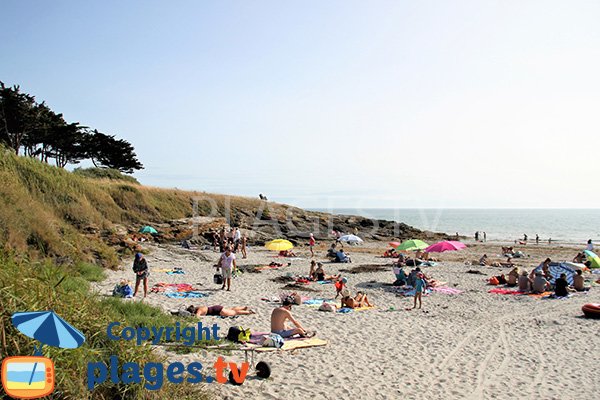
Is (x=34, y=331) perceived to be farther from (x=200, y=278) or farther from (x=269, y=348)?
(x=200, y=278)

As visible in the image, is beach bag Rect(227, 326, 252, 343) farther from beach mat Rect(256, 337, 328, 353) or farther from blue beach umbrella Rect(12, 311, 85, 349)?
blue beach umbrella Rect(12, 311, 85, 349)

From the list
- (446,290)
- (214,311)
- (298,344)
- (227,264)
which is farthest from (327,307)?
(446,290)

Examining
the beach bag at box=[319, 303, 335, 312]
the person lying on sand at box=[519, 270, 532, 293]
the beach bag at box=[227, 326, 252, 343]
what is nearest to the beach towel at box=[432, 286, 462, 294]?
the person lying on sand at box=[519, 270, 532, 293]

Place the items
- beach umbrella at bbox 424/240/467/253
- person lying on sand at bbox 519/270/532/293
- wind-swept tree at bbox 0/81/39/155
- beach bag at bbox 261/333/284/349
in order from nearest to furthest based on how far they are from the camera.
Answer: beach bag at bbox 261/333/284/349 → person lying on sand at bbox 519/270/532/293 → beach umbrella at bbox 424/240/467/253 → wind-swept tree at bbox 0/81/39/155

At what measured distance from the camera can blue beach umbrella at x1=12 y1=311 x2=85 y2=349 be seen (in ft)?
13.9

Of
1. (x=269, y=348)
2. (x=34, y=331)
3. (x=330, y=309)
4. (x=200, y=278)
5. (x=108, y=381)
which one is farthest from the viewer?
(x=200, y=278)

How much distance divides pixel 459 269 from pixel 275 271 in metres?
9.99

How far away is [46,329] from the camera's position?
430cm

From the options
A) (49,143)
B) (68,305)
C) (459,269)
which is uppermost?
(49,143)

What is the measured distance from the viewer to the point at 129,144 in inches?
1709

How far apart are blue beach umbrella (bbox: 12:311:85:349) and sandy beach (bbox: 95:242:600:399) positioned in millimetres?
→ 2572

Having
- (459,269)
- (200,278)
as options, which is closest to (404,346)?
(200,278)

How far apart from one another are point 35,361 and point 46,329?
33cm

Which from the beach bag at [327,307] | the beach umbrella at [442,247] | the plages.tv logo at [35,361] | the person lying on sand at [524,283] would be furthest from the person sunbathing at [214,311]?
the person lying on sand at [524,283]
